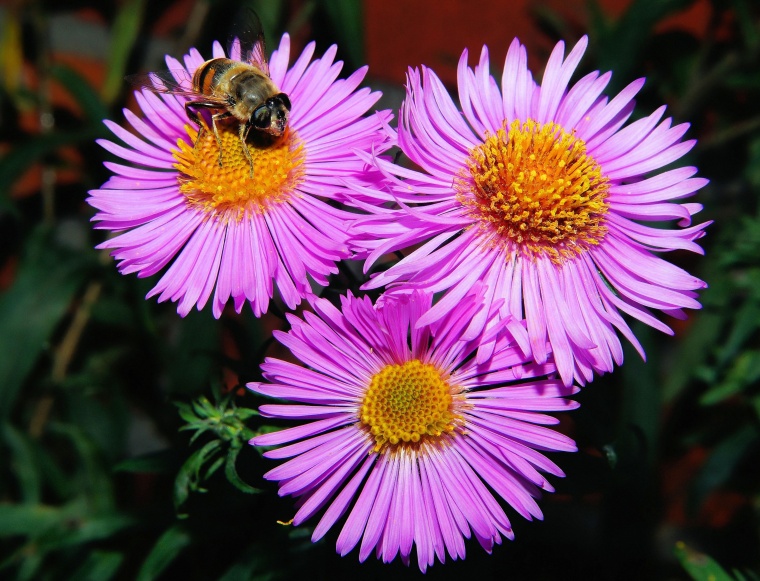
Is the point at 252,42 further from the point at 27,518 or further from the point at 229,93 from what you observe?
the point at 27,518

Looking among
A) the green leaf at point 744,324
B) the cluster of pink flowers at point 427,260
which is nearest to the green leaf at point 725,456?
the green leaf at point 744,324

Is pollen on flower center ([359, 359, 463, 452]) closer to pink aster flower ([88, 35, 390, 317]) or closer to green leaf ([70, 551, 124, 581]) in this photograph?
pink aster flower ([88, 35, 390, 317])

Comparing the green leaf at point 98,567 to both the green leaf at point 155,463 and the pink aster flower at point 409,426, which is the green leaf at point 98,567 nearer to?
the green leaf at point 155,463

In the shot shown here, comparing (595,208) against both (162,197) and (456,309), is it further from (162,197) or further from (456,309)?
(162,197)

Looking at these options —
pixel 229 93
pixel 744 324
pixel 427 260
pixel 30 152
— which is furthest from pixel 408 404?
pixel 30 152

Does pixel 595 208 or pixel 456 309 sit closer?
pixel 456 309

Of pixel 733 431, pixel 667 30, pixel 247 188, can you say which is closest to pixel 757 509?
pixel 733 431
